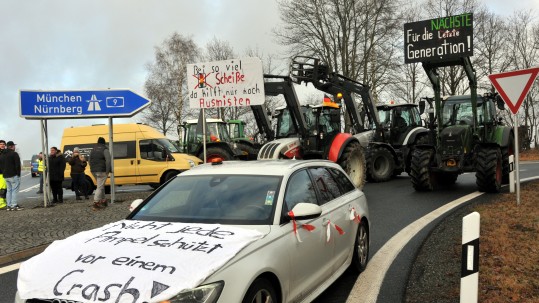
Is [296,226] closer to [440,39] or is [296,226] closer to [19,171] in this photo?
[440,39]

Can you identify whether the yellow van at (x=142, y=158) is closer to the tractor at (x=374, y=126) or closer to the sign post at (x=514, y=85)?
the tractor at (x=374, y=126)

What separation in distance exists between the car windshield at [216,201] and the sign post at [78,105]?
8.72m

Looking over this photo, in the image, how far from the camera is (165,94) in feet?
147

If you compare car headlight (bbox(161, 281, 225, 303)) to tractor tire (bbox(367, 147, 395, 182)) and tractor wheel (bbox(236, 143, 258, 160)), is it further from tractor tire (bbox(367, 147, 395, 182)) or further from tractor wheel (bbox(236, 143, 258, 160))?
tractor wheel (bbox(236, 143, 258, 160))

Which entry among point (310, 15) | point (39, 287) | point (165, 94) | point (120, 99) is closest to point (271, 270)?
point (39, 287)

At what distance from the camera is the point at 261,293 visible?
3164 millimetres

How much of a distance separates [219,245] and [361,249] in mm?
2877

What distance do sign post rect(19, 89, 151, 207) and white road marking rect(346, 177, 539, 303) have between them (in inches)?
326

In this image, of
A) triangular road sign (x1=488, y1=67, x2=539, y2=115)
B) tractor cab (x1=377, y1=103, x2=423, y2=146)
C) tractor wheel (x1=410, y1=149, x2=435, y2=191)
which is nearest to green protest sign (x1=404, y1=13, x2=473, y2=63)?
tractor wheel (x1=410, y1=149, x2=435, y2=191)

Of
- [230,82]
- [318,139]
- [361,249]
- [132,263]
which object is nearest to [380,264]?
[361,249]

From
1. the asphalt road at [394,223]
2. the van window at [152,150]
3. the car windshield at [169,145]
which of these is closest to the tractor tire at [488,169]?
the asphalt road at [394,223]

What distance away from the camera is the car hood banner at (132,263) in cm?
262

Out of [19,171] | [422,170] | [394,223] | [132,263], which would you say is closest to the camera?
[132,263]

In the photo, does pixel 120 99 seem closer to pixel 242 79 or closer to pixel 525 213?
pixel 242 79
